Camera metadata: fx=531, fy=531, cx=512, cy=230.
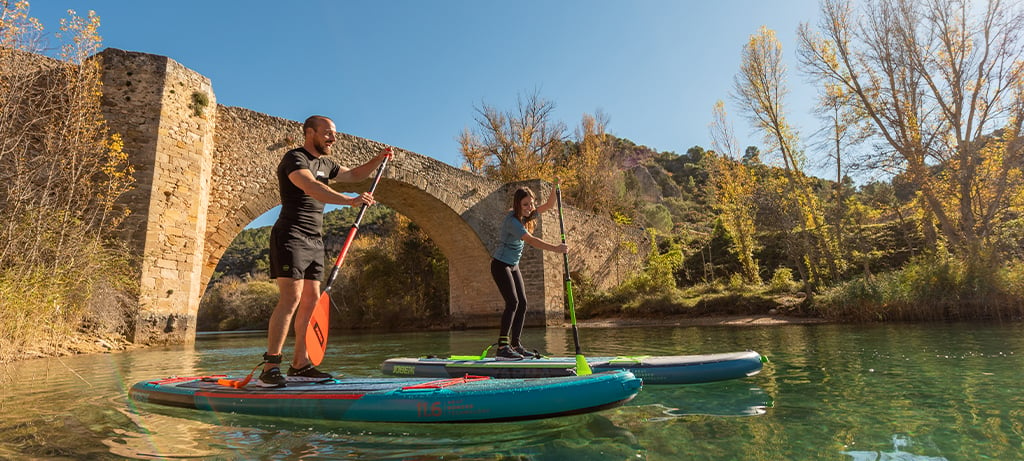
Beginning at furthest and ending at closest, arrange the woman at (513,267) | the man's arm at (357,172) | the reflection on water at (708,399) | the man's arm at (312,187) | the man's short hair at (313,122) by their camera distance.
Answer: the woman at (513,267)
the man's arm at (357,172)
the man's short hair at (313,122)
the man's arm at (312,187)
the reflection on water at (708,399)

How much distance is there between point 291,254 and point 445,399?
1232 millimetres

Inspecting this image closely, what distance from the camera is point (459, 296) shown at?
17.2m

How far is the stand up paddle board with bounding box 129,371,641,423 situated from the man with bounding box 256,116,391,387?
0.25 m

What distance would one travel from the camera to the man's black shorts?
112 inches

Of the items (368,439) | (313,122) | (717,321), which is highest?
(313,122)

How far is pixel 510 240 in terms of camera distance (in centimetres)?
432

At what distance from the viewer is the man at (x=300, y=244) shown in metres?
2.83

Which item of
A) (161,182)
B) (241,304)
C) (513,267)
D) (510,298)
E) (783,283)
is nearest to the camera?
(510,298)

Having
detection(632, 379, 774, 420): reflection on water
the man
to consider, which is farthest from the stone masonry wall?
detection(632, 379, 774, 420): reflection on water

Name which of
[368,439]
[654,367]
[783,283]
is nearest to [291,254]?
[368,439]

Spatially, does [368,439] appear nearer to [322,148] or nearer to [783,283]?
[322,148]

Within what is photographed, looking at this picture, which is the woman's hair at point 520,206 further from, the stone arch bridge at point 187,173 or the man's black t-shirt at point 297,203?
the stone arch bridge at point 187,173

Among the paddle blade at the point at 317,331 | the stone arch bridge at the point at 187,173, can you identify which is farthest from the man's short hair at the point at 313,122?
the stone arch bridge at the point at 187,173

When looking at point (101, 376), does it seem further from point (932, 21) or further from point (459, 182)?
point (932, 21)
